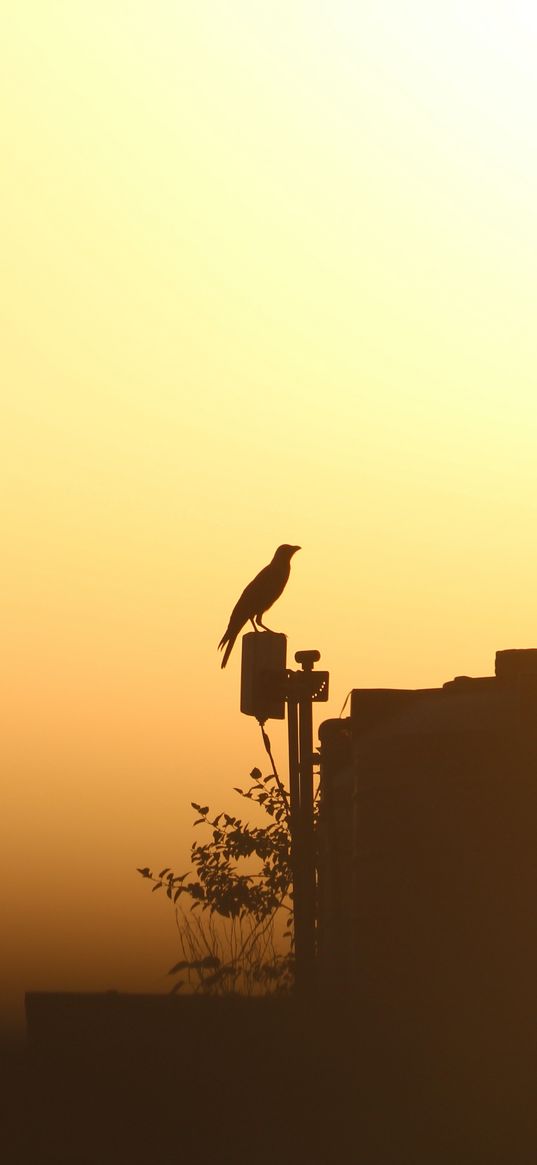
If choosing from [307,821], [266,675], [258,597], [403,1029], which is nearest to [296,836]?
[307,821]

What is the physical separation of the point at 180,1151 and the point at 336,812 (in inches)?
118

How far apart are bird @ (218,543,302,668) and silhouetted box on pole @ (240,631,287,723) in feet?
12.0

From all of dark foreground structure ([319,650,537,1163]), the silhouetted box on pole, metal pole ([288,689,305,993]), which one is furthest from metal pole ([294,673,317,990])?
dark foreground structure ([319,650,537,1163])

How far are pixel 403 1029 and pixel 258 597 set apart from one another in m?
6.95

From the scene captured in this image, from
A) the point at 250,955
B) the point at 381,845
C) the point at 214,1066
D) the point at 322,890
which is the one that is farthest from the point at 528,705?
the point at 250,955

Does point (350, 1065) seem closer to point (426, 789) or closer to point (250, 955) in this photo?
point (426, 789)

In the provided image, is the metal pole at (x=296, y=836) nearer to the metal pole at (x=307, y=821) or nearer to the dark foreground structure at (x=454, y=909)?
the metal pole at (x=307, y=821)

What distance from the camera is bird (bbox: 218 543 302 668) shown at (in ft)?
47.6

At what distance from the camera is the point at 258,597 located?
1454cm

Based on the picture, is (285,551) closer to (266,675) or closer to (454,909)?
(266,675)

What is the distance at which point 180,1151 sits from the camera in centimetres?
749

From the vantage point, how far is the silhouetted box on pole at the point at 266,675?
1063cm

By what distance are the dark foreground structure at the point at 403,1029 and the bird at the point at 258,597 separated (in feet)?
19.2

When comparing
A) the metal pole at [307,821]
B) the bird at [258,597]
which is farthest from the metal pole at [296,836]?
the bird at [258,597]
